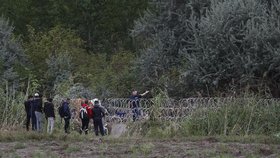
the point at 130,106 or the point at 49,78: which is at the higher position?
the point at 49,78

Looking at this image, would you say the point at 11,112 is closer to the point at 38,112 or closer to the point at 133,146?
the point at 38,112

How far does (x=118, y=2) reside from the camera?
56750 mm

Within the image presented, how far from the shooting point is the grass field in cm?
1432

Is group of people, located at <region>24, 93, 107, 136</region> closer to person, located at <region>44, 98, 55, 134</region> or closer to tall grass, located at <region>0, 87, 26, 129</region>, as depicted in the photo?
person, located at <region>44, 98, 55, 134</region>

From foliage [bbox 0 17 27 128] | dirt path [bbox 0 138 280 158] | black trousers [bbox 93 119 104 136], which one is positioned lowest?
dirt path [bbox 0 138 280 158]

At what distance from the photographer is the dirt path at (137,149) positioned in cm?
1417

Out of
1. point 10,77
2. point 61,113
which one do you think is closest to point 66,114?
point 61,113

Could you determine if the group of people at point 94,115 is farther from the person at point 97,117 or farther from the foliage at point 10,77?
the foliage at point 10,77

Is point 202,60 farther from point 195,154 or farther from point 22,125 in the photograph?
point 195,154

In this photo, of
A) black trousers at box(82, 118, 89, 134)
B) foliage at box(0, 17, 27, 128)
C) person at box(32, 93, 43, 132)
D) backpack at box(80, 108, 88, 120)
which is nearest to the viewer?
backpack at box(80, 108, 88, 120)

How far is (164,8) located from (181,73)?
568 cm

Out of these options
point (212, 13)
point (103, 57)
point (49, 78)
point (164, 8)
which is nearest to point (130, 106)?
point (212, 13)

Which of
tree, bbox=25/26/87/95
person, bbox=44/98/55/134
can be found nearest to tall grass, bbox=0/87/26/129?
person, bbox=44/98/55/134

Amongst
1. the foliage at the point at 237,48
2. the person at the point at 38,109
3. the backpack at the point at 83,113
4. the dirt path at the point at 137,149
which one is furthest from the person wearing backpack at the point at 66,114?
the foliage at the point at 237,48
